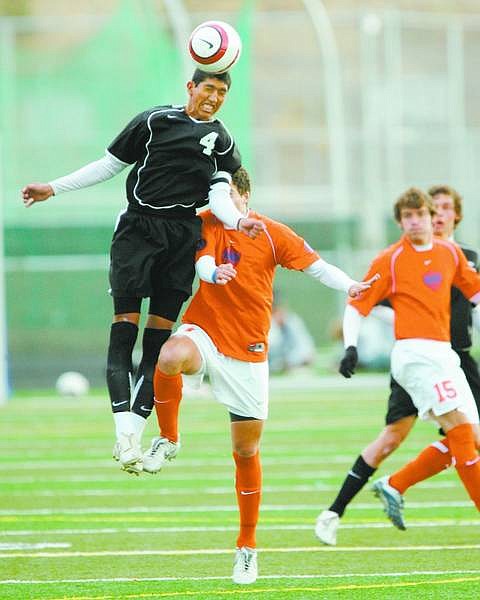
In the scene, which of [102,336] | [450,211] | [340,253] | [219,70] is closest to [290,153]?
[340,253]

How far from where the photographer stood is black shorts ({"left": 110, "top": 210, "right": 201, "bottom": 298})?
801cm

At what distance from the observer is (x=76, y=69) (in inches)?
957

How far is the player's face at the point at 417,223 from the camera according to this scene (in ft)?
29.3

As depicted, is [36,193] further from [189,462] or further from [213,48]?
[189,462]

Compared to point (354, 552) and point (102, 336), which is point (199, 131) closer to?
point (354, 552)

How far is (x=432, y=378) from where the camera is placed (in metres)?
8.73

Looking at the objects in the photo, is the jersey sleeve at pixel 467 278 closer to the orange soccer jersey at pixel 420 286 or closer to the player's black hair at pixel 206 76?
the orange soccer jersey at pixel 420 286

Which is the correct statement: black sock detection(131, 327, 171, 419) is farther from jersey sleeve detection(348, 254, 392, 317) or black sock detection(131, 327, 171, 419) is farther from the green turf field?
jersey sleeve detection(348, 254, 392, 317)

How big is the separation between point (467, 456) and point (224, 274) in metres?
2.13

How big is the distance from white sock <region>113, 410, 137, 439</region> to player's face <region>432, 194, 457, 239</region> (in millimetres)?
2858

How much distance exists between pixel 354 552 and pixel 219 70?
3.18m

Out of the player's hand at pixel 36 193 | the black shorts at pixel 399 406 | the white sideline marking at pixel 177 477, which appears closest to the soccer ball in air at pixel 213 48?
the player's hand at pixel 36 193

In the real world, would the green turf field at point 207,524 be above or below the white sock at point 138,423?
below

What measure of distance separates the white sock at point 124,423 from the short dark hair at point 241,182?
1.43 m
